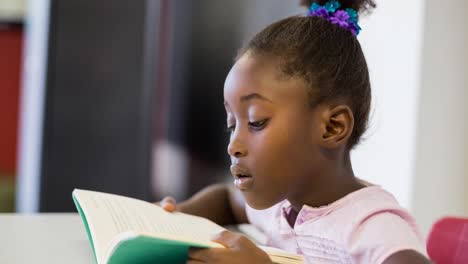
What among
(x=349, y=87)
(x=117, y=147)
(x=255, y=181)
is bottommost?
(x=117, y=147)

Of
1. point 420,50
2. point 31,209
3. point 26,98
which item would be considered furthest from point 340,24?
point 26,98

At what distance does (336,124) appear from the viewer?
775 millimetres

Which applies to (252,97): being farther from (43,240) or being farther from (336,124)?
(43,240)

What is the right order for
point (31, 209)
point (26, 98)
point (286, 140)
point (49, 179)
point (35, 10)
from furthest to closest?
point (26, 98) < point (35, 10) < point (31, 209) < point (49, 179) < point (286, 140)

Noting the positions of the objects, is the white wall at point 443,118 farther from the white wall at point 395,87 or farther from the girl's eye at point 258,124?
the girl's eye at point 258,124

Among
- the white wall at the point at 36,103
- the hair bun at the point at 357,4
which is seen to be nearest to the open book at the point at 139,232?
the hair bun at the point at 357,4

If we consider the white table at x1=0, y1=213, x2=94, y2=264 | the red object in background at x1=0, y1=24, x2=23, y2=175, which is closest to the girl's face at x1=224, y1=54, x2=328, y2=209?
the white table at x1=0, y1=213, x2=94, y2=264

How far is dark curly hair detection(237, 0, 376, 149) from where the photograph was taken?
0.77m

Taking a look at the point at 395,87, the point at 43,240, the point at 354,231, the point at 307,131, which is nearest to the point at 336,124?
the point at 307,131

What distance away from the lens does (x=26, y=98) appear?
290 cm

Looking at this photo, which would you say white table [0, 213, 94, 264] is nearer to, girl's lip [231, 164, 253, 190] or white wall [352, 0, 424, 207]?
girl's lip [231, 164, 253, 190]

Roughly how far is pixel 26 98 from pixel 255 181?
2338 millimetres

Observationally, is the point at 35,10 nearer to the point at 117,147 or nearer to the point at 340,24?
the point at 117,147

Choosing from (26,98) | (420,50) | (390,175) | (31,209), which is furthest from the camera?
(26,98)
